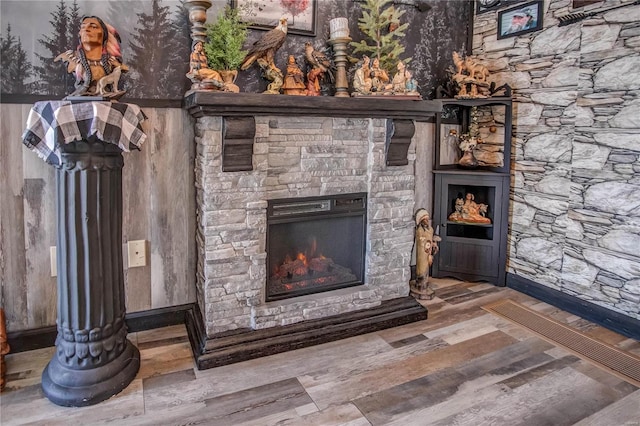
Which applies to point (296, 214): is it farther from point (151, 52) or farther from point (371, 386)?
point (151, 52)

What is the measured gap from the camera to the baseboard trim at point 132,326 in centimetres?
226

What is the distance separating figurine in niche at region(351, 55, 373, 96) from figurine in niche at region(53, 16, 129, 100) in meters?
1.28

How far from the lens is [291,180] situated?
2414mm

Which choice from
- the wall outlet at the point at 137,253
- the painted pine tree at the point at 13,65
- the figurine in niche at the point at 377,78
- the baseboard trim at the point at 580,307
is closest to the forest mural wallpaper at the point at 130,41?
the painted pine tree at the point at 13,65

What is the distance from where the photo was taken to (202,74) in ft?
7.11

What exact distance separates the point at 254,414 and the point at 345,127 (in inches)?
60.5

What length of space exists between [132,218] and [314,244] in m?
1.02

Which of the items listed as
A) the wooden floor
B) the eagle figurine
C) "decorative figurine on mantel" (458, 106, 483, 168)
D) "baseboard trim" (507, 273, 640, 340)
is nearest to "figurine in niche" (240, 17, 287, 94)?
the eagle figurine

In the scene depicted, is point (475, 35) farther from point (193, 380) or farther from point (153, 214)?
point (193, 380)

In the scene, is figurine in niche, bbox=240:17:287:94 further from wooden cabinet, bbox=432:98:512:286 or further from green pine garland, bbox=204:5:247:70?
wooden cabinet, bbox=432:98:512:286

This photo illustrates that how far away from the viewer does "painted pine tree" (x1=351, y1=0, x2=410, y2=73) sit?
2703 mm

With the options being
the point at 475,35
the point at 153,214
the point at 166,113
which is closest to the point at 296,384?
the point at 153,214

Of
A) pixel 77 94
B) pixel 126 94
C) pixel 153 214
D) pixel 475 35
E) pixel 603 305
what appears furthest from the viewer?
pixel 475 35

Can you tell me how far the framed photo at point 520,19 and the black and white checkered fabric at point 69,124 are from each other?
2.70m
